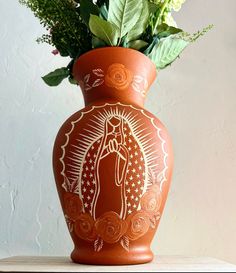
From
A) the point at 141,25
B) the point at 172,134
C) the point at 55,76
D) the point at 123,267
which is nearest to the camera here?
the point at 123,267

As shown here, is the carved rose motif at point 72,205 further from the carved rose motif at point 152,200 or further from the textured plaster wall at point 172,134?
the textured plaster wall at point 172,134

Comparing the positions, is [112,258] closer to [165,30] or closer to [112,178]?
[112,178]

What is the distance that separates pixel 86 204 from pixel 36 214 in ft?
1.27

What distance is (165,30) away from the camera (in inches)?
34.8

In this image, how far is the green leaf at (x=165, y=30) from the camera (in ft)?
2.89

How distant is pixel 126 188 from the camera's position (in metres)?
0.75

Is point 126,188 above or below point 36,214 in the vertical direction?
above

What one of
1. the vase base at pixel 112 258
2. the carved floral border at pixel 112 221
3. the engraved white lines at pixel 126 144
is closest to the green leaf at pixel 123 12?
the engraved white lines at pixel 126 144

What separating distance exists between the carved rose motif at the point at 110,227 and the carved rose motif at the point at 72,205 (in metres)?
0.04

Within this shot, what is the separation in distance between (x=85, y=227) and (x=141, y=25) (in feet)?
1.18

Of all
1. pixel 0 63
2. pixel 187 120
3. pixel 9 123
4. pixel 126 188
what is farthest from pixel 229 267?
pixel 0 63

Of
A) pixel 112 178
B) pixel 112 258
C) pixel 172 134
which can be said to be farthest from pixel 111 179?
pixel 172 134

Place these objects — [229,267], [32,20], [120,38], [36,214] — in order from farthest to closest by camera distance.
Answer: [32,20] → [36,214] → [120,38] → [229,267]

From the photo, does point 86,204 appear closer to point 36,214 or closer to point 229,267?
point 229,267
